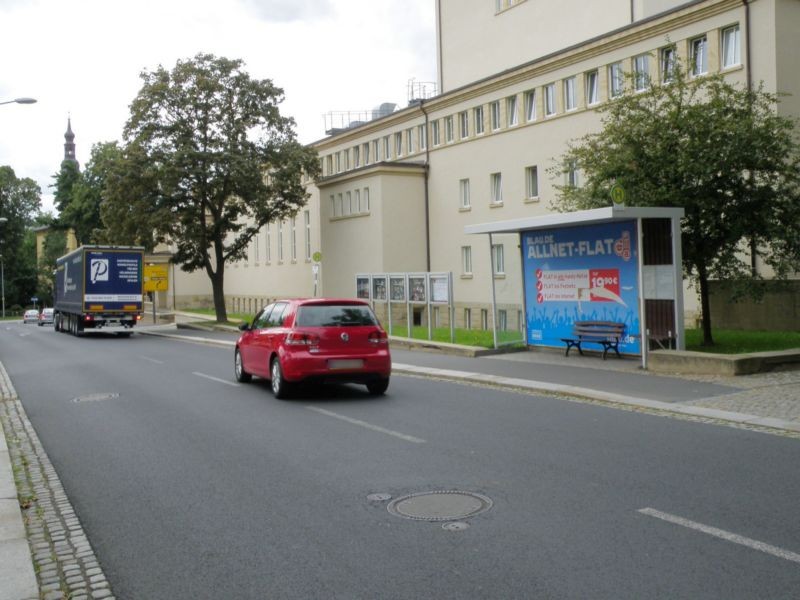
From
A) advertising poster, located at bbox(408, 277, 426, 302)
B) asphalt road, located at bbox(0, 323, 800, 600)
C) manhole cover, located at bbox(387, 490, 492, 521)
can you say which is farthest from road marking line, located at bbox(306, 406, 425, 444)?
advertising poster, located at bbox(408, 277, 426, 302)

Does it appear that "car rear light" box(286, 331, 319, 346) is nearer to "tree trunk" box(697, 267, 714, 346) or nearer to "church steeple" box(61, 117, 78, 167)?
"tree trunk" box(697, 267, 714, 346)

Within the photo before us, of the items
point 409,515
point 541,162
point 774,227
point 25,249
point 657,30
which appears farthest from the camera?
point 25,249

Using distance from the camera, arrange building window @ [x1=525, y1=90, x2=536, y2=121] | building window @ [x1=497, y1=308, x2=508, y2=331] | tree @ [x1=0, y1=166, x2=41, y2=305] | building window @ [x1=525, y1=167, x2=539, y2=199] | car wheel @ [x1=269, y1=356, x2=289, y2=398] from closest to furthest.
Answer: car wheel @ [x1=269, y1=356, x2=289, y2=398] → building window @ [x1=497, y1=308, x2=508, y2=331] → building window @ [x1=525, y1=90, x2=536, y2=121] → building window @ [x1=525, y1=167, x2=539, y2=199] → tree @ [x1=0, y1=166, x2=41, y2=305]

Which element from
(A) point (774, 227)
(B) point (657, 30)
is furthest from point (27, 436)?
(B) point (657, 30)

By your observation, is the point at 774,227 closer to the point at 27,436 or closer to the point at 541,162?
the point at 27,436

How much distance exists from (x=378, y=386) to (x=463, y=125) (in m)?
30.2

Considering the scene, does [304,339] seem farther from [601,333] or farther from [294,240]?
[294,240]

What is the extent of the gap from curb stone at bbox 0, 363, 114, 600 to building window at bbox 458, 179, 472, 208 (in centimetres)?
3395

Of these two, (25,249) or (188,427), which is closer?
(188,427)

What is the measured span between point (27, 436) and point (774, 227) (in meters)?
14.5

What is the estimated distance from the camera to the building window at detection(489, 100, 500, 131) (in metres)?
39.8

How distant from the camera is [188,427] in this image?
11070 millimetres

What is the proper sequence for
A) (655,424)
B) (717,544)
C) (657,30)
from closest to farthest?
(717,544)
(655,424)
(657,30)

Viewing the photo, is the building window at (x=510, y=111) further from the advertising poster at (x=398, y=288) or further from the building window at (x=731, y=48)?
the advertising poster at (x=398, y=288)
